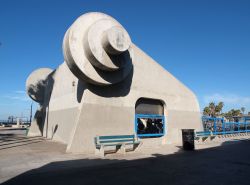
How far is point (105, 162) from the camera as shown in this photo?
988 cm

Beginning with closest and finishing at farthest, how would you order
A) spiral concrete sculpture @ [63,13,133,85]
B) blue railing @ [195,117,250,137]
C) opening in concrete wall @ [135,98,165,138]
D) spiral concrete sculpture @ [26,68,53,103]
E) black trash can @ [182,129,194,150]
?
spiral concrete sculpture @ [63,13,133,85], black trash can @ [182,129,194,150], opening in concrete wall @ [135,98,165,138], blue railing @ [195,117,250,137], spiral concrete sculpture @ [26,68,53,103]

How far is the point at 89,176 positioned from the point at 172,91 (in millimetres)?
12796

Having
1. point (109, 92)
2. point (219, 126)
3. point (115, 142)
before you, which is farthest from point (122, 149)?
point (219, 126)

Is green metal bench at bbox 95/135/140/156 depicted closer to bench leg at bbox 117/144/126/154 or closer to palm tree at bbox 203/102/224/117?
bench leg at bbox 117/144/126/154

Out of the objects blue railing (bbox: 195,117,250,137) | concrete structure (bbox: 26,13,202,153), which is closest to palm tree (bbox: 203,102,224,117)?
blue railing (bbox: 195,117,250,137)

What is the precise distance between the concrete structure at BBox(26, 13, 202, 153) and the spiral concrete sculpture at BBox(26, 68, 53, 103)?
7334mm

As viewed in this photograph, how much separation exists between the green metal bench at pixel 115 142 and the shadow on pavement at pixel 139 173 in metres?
1.62

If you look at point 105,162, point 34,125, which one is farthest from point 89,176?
point 34,125

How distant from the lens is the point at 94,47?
12.8 m

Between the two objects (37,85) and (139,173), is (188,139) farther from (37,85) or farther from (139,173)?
(37,85)

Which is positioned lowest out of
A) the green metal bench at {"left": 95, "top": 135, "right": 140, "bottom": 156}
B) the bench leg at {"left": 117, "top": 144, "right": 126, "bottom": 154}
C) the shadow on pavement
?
the shadow on pavement

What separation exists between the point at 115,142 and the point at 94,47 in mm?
5199

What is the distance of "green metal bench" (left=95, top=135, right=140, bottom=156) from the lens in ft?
37.9

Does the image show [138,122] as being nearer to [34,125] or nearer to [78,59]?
[78,59]
